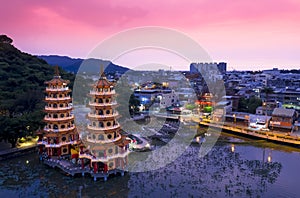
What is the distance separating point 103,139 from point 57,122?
5211mm

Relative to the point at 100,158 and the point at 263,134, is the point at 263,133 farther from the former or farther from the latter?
the point at 100,158

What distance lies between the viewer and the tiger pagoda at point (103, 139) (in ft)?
63.2

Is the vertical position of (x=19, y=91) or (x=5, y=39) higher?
(x=5, y=39)

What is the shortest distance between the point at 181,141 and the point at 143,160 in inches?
308

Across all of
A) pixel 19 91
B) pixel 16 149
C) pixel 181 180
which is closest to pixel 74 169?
pixel 16 149

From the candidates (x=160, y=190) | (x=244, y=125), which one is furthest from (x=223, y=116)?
(x=160, y=190)

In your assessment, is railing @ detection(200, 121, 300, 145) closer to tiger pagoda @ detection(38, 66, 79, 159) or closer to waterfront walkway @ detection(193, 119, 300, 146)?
waterfront walkway @ detection(193, 119, 300, 146)

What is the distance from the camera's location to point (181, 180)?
64.7 ft

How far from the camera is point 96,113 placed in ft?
65.7

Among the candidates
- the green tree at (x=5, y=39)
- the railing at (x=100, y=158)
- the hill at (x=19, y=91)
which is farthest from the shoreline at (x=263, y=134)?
the green tree at (x=5, y=39)

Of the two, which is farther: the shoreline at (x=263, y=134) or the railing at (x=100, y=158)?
the shoreline at (x=263, y=134)

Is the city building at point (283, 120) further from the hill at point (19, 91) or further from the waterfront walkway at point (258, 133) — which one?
the hill at point (19, 91)

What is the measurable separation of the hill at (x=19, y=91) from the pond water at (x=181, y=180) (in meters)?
2.83

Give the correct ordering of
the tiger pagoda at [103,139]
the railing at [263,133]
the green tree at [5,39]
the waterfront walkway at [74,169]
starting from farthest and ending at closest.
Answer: the green tree at [5,39]
the railing at [263,133]
the tiger pagoda at [103,139]
the waterfront walkway at [74,169]
